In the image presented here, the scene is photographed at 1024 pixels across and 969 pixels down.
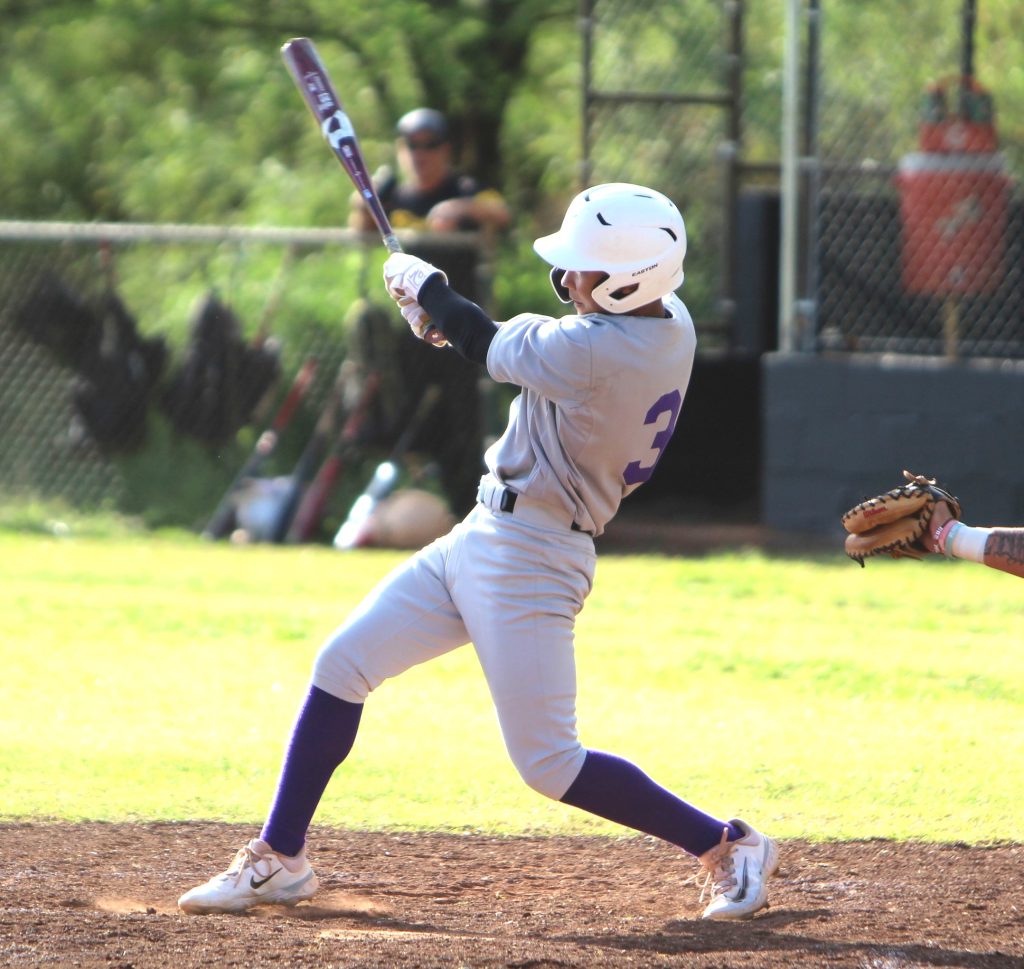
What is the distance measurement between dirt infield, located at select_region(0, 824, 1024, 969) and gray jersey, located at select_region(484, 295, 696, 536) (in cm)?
105

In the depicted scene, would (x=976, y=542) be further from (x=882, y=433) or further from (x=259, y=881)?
(x=882, y=433)

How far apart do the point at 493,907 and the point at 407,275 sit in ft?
5.49

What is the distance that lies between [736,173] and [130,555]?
5050 mm

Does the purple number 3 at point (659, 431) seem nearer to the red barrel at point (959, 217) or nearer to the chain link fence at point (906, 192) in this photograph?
the chain link fence at point (906, 192)

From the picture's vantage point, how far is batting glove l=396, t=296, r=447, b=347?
436cm

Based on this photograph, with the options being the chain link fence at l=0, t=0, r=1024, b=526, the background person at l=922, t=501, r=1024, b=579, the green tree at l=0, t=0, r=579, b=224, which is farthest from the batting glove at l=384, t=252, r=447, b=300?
the green tree at l=0, t=0, r=579, b=224

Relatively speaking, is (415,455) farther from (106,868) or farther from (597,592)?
(106,868)

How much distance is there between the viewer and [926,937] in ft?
13.2

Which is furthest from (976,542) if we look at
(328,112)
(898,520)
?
(328,112)

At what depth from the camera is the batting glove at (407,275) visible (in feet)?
14.1

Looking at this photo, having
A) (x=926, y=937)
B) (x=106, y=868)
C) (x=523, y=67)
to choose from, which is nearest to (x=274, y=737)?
(x=106, y=868)

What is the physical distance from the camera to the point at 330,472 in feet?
35.4

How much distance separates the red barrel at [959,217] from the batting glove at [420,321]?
283 inches

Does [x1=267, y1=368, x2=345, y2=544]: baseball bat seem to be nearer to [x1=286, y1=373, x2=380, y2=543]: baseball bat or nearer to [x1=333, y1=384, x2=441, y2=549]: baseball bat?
[x1=286, y1=373, x2=380, y2=543]: baseball bat
